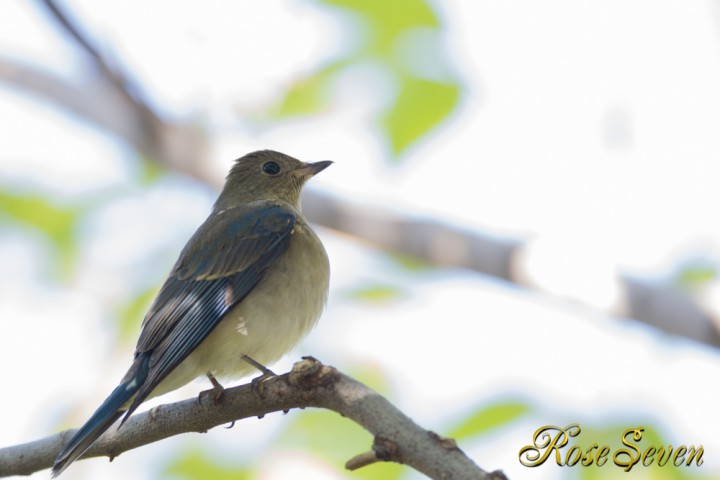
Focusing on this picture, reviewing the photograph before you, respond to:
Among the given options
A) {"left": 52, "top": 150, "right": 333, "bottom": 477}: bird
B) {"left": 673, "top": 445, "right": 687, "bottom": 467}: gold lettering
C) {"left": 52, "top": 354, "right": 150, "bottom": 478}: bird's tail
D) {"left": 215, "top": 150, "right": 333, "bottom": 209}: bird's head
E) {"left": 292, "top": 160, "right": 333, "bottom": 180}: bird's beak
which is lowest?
{"left": 52, "top": 354, "right": 150, "bottom": 478}: bird's tail

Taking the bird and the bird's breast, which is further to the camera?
the bird's breast

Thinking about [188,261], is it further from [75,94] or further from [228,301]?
[75,94]

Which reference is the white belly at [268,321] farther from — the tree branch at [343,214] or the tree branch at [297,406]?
the tree branch at [343,214]

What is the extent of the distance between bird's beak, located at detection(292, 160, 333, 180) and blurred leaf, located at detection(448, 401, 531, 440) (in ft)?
6.35

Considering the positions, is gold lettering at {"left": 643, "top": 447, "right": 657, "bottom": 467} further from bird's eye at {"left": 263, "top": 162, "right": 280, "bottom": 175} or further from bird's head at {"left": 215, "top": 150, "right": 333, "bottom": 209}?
bird's eye at {"left": 263, "top": 162, "right": 280, "bottom": 175}

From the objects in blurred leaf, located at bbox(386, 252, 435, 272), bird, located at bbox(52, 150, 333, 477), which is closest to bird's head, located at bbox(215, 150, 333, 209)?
bird, located at bbox(52, 150, 333, 477)

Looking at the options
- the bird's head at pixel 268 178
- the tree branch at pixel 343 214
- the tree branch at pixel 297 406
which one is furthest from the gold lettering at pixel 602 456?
the bird's head at pixel 268 178

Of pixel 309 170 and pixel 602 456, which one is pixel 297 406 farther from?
pixel 309 170

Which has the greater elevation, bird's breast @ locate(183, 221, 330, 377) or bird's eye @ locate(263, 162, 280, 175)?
bird's eye @ locate(263, 162, 280, 175)

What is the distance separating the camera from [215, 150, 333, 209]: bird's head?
6492 mm

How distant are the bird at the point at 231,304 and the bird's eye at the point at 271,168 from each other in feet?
2.28

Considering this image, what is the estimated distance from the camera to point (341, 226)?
21.8 ft

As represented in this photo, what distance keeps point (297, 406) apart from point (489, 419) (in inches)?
105

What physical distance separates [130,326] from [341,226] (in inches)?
73.5
